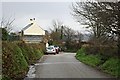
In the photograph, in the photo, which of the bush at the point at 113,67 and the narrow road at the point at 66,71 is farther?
the bush at the point at 113,67

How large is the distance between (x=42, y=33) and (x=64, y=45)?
1364 cm

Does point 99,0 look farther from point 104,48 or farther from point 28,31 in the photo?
point 28,31

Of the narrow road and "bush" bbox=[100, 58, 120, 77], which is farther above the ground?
"bush" bbox=[100, 58, 120, 77]

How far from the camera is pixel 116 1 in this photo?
66.5 ft

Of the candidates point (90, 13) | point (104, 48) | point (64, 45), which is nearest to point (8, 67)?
point (90, 13)

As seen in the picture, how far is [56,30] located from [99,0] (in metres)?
87.2

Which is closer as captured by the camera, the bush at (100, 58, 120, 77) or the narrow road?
the narrow road

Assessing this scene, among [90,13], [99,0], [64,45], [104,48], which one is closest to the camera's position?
[99,0]

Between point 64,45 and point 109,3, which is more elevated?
point 109,3

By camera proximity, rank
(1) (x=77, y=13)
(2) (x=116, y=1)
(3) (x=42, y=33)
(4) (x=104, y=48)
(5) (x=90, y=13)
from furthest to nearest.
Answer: (3) (x=42, y=33) < (1) (x=77, y=13) < (4) (x=104, y=48) < (5) (x=90, y=13) < (2) (x=116, y=1)

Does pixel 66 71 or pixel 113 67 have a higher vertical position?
→ pixel 113 67

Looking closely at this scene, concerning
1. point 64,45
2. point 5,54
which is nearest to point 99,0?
point 5,54

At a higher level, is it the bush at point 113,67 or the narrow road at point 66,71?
the bush at point 113,67

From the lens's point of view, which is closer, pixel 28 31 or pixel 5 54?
pixel 5 54
